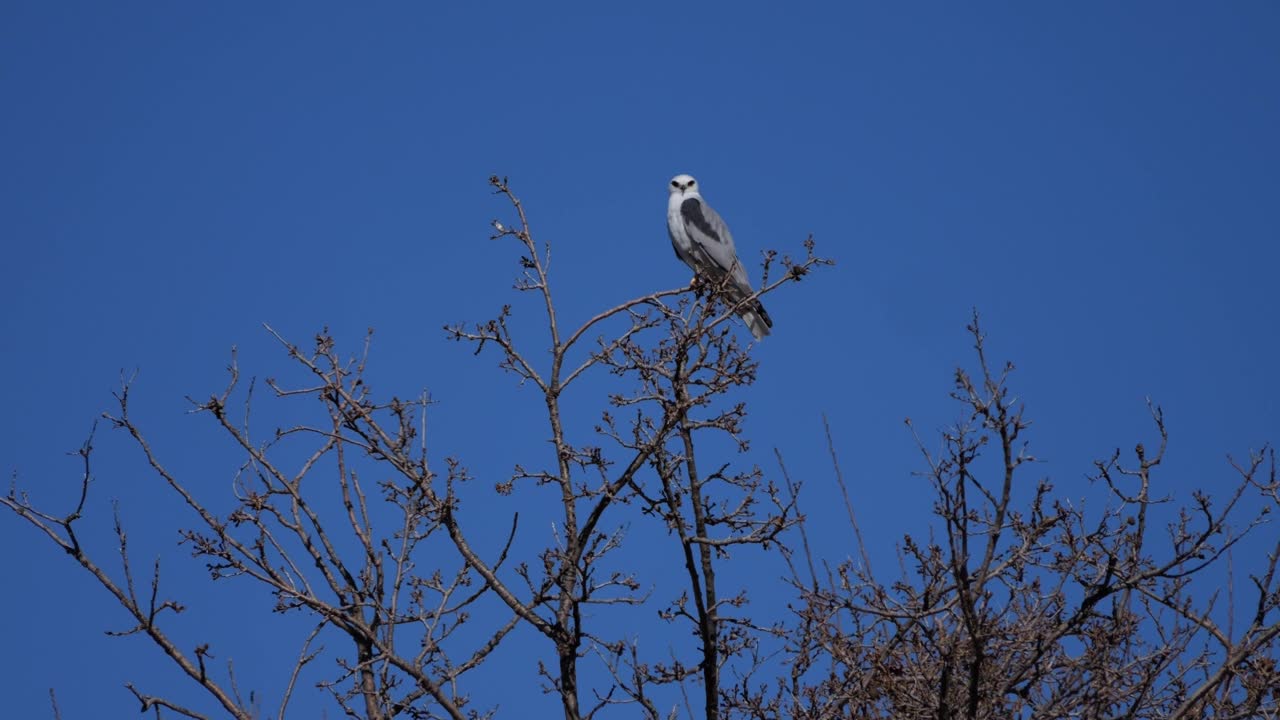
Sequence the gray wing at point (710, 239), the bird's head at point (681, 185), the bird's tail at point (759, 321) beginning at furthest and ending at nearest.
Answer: the bird's head at point (681, 185) < the gray wing at point (710, 239) < the bird's tail at point (759, 321)

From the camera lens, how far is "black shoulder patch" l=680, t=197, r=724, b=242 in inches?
500

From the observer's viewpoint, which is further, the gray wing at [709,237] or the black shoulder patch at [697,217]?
the black shoulder patch at [697,217]

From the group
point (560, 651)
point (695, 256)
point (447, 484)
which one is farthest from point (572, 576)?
point (695, 256)

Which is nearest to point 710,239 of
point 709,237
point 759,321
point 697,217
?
point 709,237

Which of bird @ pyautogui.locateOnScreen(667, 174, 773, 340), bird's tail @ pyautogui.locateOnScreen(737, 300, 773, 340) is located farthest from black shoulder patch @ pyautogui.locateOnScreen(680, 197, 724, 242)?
bird's tail @ pyautogui.locateOnScreen(737, 300, 773, 340)

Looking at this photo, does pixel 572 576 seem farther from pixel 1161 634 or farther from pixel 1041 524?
pixel 1161 634

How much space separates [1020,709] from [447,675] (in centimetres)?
222

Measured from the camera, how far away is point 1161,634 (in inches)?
225

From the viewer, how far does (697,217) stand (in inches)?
504

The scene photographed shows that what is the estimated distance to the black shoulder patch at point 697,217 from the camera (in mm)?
12688

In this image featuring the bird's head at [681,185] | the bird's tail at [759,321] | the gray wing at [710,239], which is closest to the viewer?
the bird's tail at [759,321]

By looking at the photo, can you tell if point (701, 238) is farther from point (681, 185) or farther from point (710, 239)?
point (681, 185)

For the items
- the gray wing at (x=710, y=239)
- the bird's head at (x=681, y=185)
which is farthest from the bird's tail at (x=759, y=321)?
the bird's head at (x=681, y=185)

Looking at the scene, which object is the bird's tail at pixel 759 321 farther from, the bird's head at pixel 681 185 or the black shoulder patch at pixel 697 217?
the bird's head at pixel 681 185
